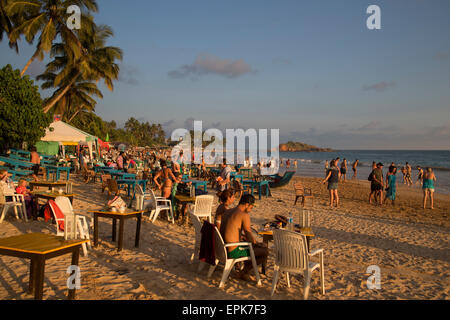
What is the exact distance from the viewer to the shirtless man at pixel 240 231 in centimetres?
414

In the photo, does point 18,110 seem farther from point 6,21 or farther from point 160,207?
point 160,207

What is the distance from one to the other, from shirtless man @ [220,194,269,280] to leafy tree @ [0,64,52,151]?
14521 millimetres

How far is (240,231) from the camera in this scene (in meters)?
4.25

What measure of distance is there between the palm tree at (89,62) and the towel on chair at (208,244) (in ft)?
67.7

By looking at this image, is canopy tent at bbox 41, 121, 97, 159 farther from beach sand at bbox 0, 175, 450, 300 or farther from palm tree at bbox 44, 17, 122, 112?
beach sand at bbox 0, 175, 450, 300

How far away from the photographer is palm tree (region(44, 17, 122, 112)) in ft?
72.0

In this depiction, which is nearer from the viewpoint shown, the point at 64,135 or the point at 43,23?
the point at 64,135

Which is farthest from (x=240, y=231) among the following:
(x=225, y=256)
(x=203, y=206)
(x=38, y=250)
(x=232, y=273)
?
(x=203, y=206)

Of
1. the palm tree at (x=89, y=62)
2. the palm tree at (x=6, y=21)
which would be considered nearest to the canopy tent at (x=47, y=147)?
the palm tree at (x=89, y=62)

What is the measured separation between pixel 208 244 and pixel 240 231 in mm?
Answer: 468

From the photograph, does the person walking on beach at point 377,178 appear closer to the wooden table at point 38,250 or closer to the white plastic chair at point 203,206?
the white plastic chair at point 203,206
